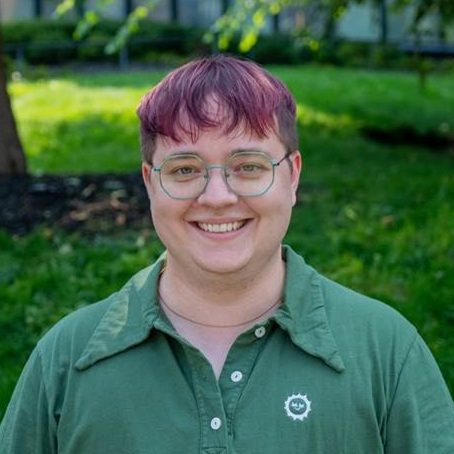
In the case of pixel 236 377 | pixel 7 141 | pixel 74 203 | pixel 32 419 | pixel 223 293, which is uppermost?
pixel 223 293

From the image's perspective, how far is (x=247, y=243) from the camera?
2389mm

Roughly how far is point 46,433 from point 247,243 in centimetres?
58

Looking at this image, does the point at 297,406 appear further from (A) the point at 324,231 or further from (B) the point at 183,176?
(A) the point at 324,231

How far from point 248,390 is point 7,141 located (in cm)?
739

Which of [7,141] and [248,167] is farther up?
[248,167]

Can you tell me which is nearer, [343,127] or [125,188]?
[125,188]

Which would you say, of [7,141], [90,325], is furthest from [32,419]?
[7,141]

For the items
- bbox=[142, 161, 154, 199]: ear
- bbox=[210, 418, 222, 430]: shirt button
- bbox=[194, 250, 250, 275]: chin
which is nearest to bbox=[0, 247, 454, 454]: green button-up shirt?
bbox=[210, 418, 222, 430]: shirt button

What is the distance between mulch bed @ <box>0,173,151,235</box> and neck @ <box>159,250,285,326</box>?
5.33 meters

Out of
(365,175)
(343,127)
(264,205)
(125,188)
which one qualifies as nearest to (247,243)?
(264,205)

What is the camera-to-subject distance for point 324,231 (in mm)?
7582

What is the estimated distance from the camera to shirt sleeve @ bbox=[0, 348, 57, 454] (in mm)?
2465

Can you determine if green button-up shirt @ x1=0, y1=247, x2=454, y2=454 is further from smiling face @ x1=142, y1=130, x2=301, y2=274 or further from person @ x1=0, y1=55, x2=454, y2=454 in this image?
smiling face @ x1=142, y1=130, x2=301, y2=274

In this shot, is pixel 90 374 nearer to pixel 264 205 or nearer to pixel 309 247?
pixel 264 205
